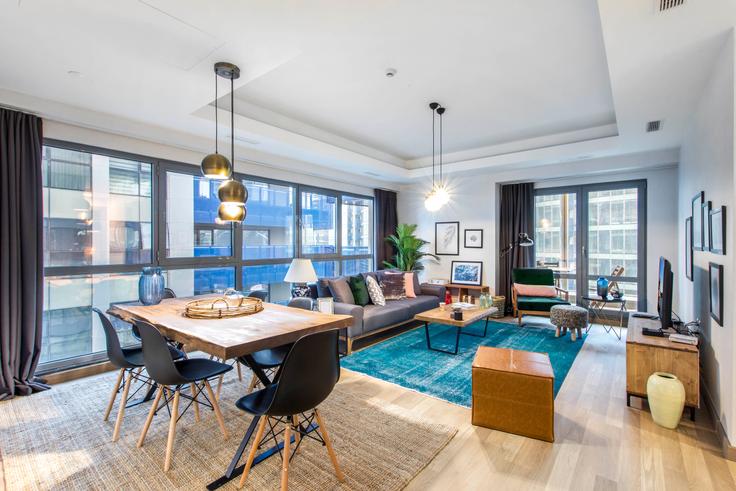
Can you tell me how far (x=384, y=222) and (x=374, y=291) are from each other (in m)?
2.32

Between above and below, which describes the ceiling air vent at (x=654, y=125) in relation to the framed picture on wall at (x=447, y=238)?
above

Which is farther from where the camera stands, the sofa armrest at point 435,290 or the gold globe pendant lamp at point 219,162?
the sofa armrest at point 435,290

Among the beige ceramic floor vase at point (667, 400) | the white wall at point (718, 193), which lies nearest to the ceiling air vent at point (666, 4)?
the white wall at point (718, 193)

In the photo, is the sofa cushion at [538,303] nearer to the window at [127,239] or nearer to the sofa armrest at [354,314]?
the sofa armrest at [354,314]

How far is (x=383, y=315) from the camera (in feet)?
15.7

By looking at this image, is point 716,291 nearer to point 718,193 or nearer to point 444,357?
point 718,193

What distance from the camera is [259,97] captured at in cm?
391

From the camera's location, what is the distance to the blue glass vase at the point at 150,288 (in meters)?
3.10

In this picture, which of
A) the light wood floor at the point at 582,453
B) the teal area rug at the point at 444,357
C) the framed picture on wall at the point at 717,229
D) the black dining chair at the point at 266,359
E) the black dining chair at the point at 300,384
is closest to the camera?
the black dining chair at the point at 300,384

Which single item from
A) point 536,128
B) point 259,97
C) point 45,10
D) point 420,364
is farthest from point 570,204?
point 45,10

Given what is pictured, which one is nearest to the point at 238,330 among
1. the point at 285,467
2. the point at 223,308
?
the point at 223,308

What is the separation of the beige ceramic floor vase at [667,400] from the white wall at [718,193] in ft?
0.73

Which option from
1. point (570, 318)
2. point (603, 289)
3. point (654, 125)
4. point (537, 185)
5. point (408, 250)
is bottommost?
point (570, 318)

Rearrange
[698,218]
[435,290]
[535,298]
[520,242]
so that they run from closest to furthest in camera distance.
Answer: [698,218] → [535,298] → [435,290] → [520,242]
